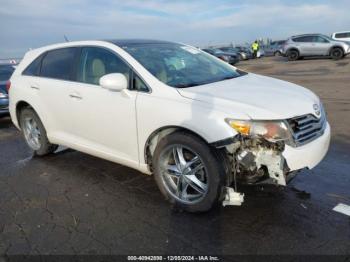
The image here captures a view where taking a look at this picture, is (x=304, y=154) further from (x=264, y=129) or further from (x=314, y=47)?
(x=314, y=47)

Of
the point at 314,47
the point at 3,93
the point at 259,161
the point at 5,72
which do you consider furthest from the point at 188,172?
the point at 314,47

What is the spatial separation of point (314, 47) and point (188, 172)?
934 inches

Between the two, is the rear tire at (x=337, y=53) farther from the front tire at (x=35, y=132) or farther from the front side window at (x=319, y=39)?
the front tire at (x=35, y=132)

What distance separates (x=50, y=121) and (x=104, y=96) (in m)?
1.41

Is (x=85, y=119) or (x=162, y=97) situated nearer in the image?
(x=162, y=97)

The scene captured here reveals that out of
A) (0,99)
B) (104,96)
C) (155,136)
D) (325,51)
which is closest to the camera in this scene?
(155,136)

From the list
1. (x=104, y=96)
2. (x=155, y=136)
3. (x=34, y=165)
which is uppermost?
(x=104, y=96)

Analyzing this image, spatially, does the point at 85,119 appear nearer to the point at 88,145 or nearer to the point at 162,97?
Answer: the point at 88,145

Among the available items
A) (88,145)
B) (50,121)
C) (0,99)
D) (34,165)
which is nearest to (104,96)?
(88,145)

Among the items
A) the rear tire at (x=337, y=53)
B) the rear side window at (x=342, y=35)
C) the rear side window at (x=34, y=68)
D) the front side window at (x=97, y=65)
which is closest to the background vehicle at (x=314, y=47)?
the rear tire at (x=337, y=53)

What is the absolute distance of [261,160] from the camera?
124 inches

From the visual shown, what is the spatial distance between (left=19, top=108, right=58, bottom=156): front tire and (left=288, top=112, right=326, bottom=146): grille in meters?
3.68

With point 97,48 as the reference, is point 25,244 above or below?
below

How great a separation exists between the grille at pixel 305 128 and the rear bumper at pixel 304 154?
5 centimetres
